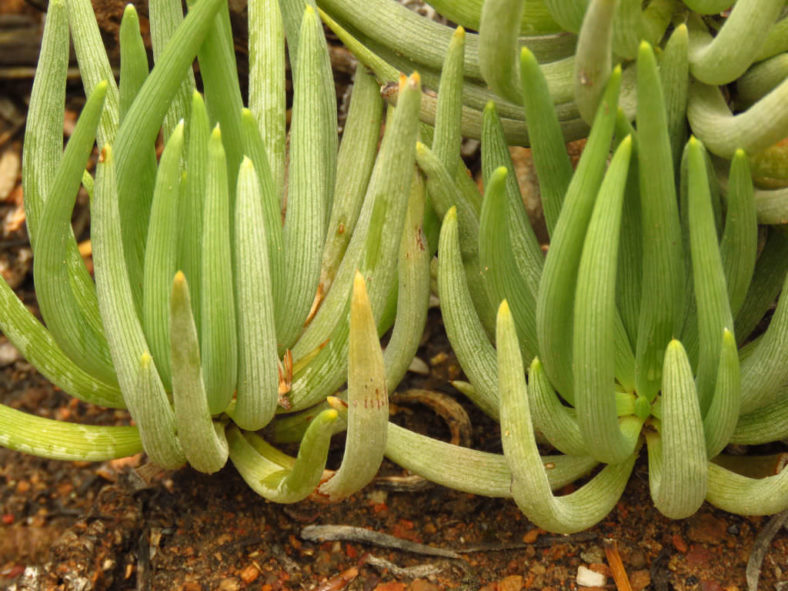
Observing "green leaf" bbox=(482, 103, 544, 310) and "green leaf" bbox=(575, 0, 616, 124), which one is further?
"green leaf" bbox=(482, 103, 544, 310)

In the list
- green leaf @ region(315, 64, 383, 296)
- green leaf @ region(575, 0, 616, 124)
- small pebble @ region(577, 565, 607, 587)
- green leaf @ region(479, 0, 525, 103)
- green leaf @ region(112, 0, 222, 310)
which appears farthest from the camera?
green leaf @ region(315, 64, 383, 296)

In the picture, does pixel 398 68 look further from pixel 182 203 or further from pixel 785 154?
pixel 785 154

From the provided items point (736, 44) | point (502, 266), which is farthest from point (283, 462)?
point (736, 44)

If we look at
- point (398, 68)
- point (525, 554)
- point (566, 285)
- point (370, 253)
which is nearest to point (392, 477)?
point (525, 554)

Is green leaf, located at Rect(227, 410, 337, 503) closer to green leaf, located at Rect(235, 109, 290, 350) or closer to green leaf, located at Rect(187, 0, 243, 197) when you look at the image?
green leaf, located at Rect(235, 109, 290, 350)

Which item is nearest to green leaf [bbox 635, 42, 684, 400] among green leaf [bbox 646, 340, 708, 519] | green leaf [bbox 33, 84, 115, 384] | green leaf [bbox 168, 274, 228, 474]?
green leaf [bbox 646, 340, 708, 519]

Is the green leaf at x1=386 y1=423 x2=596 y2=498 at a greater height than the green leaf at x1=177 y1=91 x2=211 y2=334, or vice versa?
the green leaf at x1=177 y1=91 x2=211 y2=334

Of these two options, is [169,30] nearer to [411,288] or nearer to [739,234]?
[411,288]

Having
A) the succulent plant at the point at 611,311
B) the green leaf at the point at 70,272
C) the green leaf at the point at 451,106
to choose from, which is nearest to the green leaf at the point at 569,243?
the succulent plant at the point at 611,311
